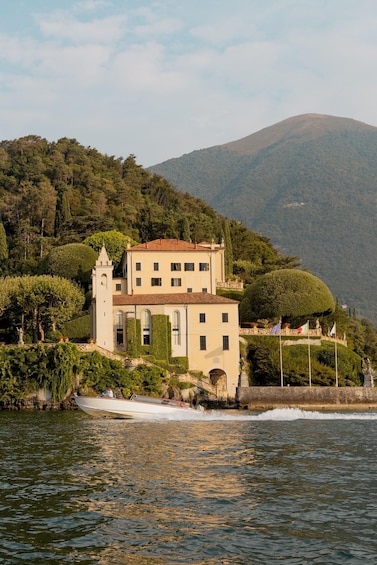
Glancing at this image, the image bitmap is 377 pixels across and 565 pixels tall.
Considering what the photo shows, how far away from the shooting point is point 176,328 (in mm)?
72562

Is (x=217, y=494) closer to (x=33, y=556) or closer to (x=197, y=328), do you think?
(x=33, y=556)

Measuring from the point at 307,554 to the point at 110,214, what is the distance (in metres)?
103

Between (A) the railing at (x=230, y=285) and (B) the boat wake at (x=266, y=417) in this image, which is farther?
(A) the railing at (x=230, y=285)

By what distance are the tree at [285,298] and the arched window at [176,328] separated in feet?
38.2

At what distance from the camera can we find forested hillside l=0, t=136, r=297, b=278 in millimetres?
107188

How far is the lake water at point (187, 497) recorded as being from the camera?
1741 cm

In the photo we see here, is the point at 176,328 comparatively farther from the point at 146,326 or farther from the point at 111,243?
the point at 111,243

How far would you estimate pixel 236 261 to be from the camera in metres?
111

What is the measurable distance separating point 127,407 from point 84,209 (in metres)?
72.5

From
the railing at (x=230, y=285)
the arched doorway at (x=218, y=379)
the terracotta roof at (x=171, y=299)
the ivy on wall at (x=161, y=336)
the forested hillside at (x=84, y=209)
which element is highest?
the forested hillside at (x=84, y=209)

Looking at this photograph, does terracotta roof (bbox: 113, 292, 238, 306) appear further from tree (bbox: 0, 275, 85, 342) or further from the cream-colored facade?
tree (bbox: 0, 275, 85, 342)

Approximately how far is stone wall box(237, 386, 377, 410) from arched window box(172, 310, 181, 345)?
9552 millimetres

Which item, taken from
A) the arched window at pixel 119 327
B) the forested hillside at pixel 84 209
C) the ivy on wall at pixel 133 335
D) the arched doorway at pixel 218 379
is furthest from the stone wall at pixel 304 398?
the forested hillside at pixel 84 209

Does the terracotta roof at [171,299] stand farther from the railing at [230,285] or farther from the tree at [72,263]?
the tree at [72,263]
